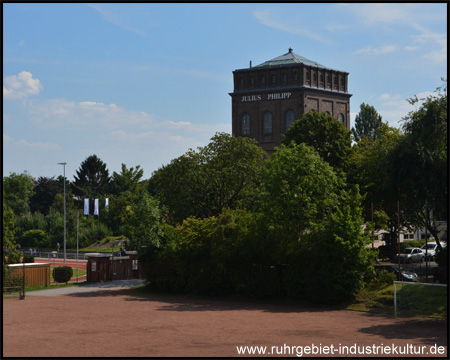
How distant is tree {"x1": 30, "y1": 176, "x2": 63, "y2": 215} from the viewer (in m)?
134

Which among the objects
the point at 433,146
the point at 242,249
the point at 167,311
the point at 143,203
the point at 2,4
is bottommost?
the point at 167,311

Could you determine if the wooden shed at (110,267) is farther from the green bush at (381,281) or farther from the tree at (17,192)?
the tree at (17,192)

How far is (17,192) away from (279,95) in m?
56.5

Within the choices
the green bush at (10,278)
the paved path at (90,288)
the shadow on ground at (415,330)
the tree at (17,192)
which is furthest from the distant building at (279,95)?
the shadow on ground at (415,330)

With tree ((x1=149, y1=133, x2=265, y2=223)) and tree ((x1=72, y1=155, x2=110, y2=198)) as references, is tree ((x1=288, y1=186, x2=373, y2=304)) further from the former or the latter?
tree ((x1=72, y1=155, x2=110, y2=198))

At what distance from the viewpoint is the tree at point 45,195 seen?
438ft

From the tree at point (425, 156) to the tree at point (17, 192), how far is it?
93.0 m

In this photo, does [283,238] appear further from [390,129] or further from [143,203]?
[390,129]

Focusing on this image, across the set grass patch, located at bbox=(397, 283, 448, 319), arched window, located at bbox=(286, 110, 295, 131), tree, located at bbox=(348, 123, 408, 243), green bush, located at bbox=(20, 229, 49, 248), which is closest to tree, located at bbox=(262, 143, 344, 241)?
grass patch, located at bbox=(397, 283, 448, 319)

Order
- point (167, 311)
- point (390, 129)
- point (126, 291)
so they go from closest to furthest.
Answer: point (167, 311) < point (126, 291) < point (390, 129)

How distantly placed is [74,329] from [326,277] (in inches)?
560

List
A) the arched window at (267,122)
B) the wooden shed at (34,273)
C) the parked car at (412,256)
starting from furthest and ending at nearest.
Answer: the arched window at (267,122)
the parked car at (412,256)
the wooden shed at (34,273)

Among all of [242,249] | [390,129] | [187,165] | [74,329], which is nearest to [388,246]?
[390,129]

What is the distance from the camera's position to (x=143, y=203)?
142 feet
